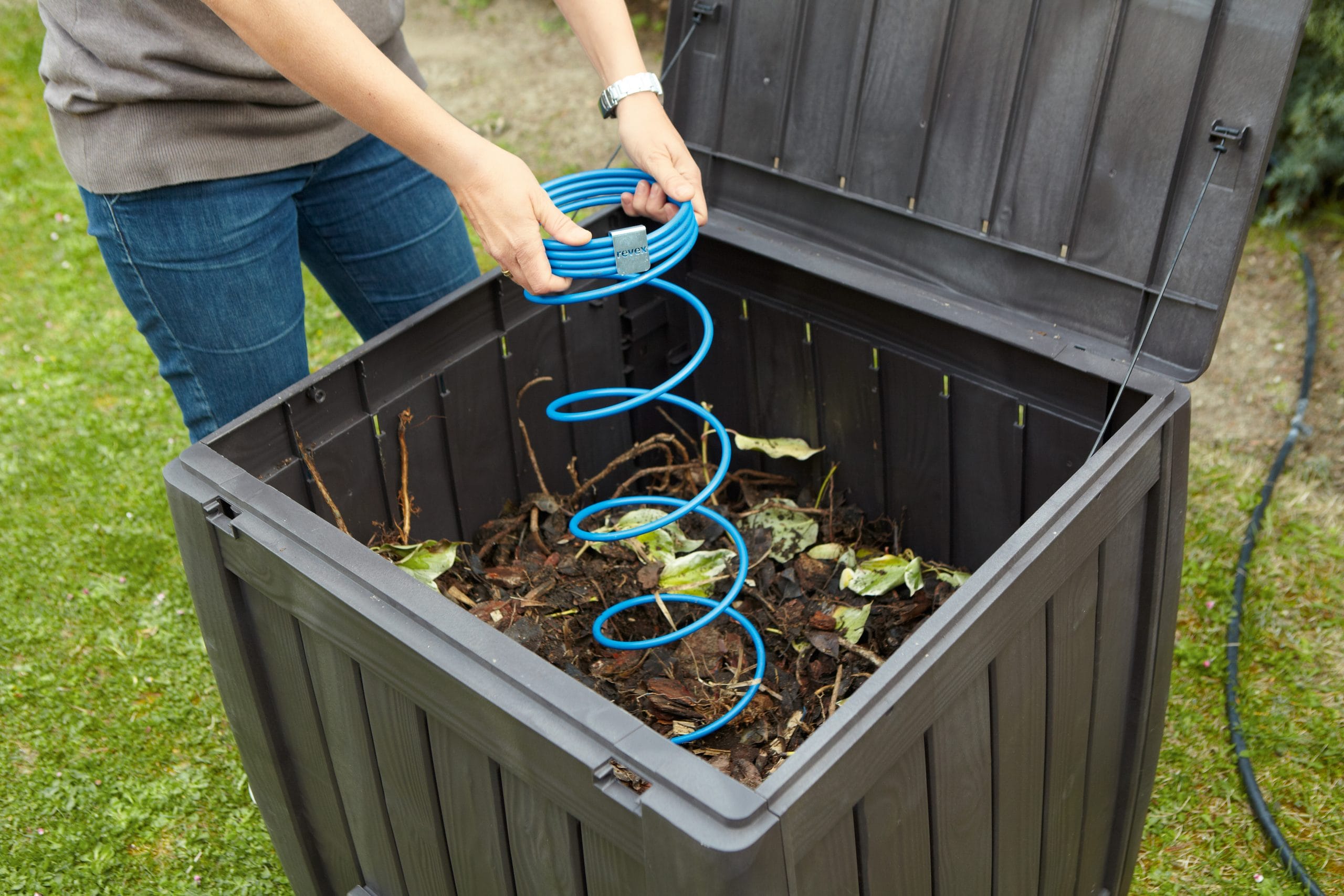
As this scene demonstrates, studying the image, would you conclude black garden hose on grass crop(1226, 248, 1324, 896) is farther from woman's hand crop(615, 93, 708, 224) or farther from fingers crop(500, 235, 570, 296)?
fingers crop(500, 235, 570, 296)

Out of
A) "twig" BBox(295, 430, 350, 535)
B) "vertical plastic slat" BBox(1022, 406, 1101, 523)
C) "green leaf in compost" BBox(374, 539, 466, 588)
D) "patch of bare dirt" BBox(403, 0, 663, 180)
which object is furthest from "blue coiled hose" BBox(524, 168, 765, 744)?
"patch of bare dirt" BBox(403, 0, 663, 180)

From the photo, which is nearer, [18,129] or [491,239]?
[491,239]

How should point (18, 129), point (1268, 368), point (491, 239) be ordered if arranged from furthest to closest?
point (18, 129), point (1268, 368), point (491, 239)

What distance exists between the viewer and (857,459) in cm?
208

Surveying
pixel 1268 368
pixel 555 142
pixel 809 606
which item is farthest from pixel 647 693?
pixel 555 142

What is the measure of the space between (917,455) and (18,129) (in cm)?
438

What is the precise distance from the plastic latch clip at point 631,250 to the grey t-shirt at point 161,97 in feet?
1.91

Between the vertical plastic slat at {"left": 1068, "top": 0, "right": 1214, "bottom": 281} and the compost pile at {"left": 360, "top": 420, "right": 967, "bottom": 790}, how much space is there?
1.96 feet

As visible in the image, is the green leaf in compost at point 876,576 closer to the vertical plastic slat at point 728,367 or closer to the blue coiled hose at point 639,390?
the blue coiled hose at point 639,390

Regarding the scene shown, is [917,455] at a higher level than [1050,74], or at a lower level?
lower

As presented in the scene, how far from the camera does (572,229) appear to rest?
1.46 meters

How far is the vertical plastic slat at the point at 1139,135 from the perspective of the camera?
60.4 inches

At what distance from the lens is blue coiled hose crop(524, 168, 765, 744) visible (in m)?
1.49

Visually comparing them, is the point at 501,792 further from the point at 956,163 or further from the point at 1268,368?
the point at 1268,368
